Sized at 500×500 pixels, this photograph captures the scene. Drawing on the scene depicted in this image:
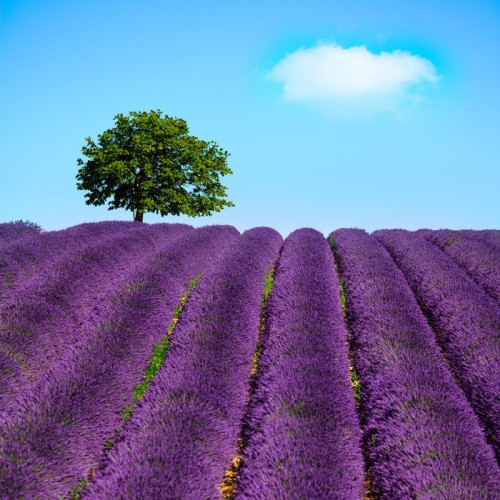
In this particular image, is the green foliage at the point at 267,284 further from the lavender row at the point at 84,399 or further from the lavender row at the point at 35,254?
the lavender row at the point at 35,254

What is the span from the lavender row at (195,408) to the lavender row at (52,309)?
202 cm

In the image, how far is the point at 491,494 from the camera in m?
4.53

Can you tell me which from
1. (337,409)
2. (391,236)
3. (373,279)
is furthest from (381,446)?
(391,236)

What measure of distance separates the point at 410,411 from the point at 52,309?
6.24 m

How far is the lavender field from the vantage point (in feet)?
15.9

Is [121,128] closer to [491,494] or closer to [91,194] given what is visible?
[91,194]

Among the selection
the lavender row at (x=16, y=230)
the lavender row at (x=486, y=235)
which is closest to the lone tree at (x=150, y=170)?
the lavender row at (x=16, y=230)

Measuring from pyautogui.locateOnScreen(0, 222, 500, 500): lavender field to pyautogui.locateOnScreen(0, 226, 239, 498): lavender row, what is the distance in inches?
0.8

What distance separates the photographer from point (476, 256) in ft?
38.4

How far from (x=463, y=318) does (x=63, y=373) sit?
697 cm

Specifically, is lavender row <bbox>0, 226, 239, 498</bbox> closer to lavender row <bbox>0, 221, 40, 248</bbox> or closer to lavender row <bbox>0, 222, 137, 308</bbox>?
lavender row <bbox>0, 222, 137, 308</bbox>

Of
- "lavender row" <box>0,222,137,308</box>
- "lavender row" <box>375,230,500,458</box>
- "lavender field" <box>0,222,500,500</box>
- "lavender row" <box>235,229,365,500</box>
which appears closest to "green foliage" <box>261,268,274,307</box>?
"lavender field" <box>0,222,500,500</box>

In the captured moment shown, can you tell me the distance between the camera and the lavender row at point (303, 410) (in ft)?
15.2

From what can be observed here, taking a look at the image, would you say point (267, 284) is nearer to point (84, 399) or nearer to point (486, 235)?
point (84, 399)
